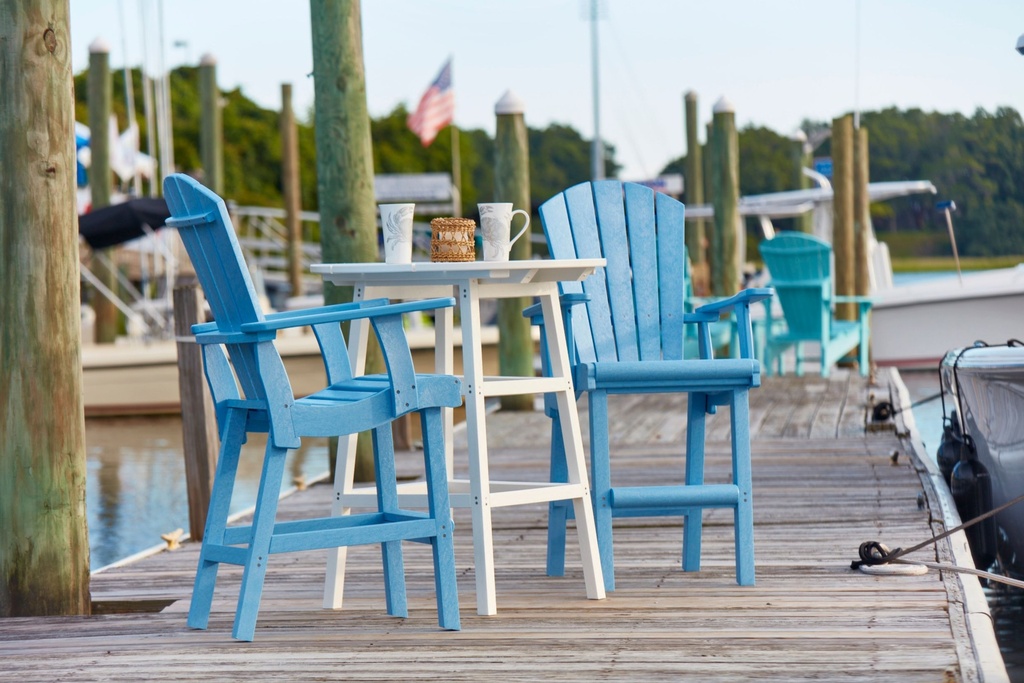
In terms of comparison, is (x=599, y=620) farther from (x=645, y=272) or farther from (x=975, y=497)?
(x=975, y=497)

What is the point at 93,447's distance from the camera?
12.2 m

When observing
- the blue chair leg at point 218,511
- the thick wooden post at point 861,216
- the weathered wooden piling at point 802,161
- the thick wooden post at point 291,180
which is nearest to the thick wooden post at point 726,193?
the thick wooden post at point 861,216

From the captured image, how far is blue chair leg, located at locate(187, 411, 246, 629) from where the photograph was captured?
10.8 feet

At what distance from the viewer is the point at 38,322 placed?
12.1 ft

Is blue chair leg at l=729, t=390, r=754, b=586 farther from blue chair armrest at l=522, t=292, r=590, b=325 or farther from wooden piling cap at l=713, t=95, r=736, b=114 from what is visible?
wooden piling cap at l=713, t=95, r=736, b=114

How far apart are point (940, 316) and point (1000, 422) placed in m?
9.84

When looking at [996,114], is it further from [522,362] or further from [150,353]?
[150,353]

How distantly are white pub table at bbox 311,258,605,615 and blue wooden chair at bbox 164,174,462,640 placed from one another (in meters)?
0.09

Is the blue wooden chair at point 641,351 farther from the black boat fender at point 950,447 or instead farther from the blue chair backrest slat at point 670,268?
the black boat fender at point 950,447

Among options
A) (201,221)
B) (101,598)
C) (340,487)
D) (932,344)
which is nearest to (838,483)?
(340,487)

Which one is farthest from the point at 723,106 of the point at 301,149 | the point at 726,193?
→ the point at 301,149

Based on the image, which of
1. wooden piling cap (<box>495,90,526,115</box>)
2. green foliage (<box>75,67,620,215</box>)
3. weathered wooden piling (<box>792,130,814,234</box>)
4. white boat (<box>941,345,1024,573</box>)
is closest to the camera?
white boat (<box>941,345,1024,573</box>)

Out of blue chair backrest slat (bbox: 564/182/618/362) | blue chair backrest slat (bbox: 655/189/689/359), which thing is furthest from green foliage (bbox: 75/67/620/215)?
blue chair backrest slat (bbox: 564/182/618/362)

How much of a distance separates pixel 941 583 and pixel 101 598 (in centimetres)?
251
